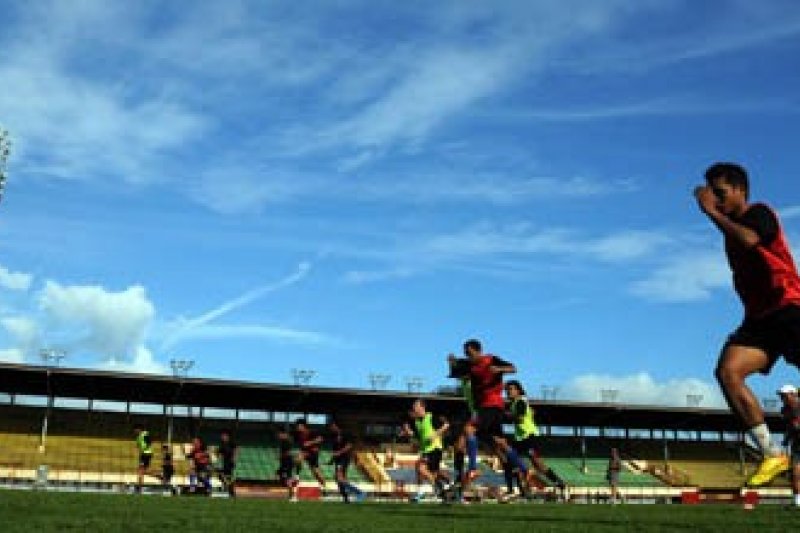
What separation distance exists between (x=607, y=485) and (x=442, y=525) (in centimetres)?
5084

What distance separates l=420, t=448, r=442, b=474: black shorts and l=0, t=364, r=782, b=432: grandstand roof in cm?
3402

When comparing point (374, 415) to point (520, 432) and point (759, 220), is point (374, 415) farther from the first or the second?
point (759, 220)

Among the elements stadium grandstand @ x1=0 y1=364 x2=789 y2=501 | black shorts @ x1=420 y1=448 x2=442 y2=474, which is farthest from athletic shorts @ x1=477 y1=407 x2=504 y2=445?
stadium grandstand @ x1=0 y1=364 x2=789 y2=501

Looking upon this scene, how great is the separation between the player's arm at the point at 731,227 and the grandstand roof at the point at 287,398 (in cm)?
4695

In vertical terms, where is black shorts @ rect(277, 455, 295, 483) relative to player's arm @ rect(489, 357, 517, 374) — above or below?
below

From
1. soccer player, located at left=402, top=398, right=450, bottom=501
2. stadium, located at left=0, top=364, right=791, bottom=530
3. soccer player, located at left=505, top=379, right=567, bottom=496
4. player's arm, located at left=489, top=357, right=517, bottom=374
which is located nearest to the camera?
player's arm, located at left=489, top=357, right=517, bottom=374

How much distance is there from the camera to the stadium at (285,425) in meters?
47.7

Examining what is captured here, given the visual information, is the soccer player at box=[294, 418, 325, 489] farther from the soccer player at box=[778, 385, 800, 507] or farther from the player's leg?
the player's leg

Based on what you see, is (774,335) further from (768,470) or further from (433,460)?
(433,460)

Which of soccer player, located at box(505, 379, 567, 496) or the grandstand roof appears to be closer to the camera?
soccer player, located at box(505, 379, 567, 496)

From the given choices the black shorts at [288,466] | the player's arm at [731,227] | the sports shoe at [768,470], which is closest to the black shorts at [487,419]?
the sports shoe at [768,470]

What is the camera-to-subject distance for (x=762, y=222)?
5.54 meters

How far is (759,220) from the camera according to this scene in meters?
5.55

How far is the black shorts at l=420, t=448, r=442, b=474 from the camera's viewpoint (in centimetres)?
1806
